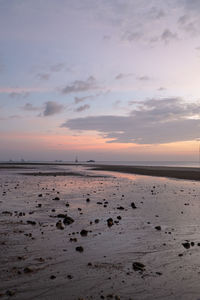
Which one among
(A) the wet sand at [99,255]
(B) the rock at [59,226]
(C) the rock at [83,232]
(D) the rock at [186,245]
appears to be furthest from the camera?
(B) the rock at [59,226]

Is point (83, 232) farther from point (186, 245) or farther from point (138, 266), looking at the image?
point (186, 245)

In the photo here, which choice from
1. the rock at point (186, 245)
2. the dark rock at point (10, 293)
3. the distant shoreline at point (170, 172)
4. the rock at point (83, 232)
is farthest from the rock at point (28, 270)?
the distant shoreline at point (170, 172)

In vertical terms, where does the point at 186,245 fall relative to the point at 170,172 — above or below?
below

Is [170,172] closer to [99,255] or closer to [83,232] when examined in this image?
[83,232]

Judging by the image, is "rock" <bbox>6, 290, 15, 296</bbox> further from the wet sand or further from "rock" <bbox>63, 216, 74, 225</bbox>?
"rock" <bbox>63, 216, 74, 225</bbox>

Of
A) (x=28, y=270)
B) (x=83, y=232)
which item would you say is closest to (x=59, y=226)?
(x=83, y=232)

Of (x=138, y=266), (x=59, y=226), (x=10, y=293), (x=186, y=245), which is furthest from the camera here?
(x=59, y=226)

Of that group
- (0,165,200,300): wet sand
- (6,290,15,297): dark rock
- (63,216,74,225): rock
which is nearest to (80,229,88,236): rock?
(0,165,200,300): wet sand

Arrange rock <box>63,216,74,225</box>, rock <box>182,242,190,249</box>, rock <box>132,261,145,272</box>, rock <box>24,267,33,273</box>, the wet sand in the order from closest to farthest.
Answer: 1. the wet sand
2. rock <box>24,267,33,273</box>
3. rock <box>132,261,145,272</box>
4. rock <box>182,242,190,249</box>
5. rock <box>63,216,74,225</box>

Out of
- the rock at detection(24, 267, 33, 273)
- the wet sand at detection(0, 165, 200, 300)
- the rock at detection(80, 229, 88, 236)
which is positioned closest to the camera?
the wet sand at detection(0, 165, 200, 300)

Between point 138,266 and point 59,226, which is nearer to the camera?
point 138,266

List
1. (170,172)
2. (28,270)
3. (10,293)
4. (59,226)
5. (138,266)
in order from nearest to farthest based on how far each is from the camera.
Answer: (10,293), (28,270), (138,266), (59,226), (170,172)

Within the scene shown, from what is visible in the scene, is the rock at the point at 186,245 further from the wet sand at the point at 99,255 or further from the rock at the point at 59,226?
the rock at the point at 59,226

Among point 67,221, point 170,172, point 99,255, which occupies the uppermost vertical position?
point 170,172
